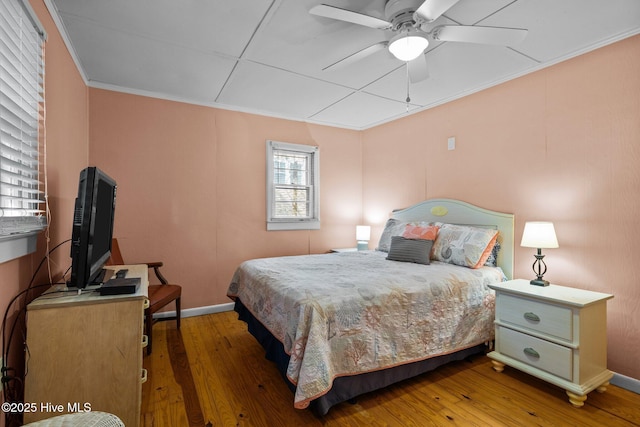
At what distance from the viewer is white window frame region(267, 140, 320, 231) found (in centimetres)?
413

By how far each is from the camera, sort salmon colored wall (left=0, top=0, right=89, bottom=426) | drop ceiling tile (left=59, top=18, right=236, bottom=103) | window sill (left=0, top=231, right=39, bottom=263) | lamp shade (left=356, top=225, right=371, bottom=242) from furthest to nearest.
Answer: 1. lamp shade (left=356, top=225, right=371, bottom=242)
2. drop ceiling tile (left=59, top=18, right=236, bottom=103)
3. salmon colored wall (left=0, top=0, right=89, bottom=426)
4. window sill (left=0, top=231, right=39, bottom=263)

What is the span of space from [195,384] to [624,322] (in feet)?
10.4

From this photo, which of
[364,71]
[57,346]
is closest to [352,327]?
[57,346]

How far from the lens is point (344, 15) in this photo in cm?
174

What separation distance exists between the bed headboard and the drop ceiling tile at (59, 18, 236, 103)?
2638 millimetres

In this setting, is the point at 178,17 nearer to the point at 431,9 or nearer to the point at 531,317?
the point at 431,9

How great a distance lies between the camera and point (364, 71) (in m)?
2.86

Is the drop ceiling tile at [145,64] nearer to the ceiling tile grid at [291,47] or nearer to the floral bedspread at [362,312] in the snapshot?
the ceiling tile grid at [291,47]

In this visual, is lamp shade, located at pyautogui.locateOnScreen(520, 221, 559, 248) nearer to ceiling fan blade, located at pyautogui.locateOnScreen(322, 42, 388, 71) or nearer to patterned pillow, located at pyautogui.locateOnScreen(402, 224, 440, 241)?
patterned pillow, located at pyautogui.locateOnScreen(402, 224, 440, 241)

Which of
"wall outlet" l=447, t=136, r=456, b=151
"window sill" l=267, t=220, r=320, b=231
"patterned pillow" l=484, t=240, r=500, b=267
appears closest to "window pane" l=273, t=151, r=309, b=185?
"window sill" l=267, t=220, r=320, b=231

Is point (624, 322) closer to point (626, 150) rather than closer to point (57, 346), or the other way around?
point (626, 150)

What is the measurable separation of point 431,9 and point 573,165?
184 centimetres

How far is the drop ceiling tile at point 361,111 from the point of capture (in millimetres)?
3664

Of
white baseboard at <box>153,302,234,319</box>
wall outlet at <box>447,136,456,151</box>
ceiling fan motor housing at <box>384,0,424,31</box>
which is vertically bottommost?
white baseboard at <box>153,302,234,319</box>
